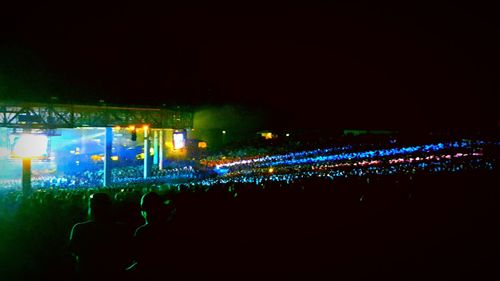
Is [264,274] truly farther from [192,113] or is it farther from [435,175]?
[192,113]

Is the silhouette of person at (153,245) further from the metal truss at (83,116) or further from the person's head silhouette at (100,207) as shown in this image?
the metal truss at (83,116)

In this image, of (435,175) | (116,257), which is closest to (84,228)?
(116,257)

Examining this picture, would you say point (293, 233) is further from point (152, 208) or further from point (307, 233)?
point (152, 208)

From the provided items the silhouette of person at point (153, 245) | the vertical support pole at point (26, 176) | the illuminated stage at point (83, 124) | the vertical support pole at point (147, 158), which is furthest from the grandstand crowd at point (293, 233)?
the vertical support pole at point (147, 158)

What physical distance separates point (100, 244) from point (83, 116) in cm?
2164

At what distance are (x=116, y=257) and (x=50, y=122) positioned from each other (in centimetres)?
2060

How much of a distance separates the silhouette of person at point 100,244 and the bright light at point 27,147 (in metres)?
19.6

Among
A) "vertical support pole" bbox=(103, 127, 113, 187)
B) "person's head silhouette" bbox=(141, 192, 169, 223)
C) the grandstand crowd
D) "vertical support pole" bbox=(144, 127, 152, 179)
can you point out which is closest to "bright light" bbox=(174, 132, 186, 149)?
"vertical support pole" bbox=(144, 127, 152, 179)

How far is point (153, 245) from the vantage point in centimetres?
391

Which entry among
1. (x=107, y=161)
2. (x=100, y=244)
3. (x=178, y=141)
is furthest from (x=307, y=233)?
(x=178, y=141)

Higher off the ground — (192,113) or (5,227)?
(192,113)

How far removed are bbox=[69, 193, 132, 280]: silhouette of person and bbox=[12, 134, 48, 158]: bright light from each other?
19599 mm

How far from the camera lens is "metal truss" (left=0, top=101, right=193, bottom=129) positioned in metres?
21.7

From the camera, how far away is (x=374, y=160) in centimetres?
2105
